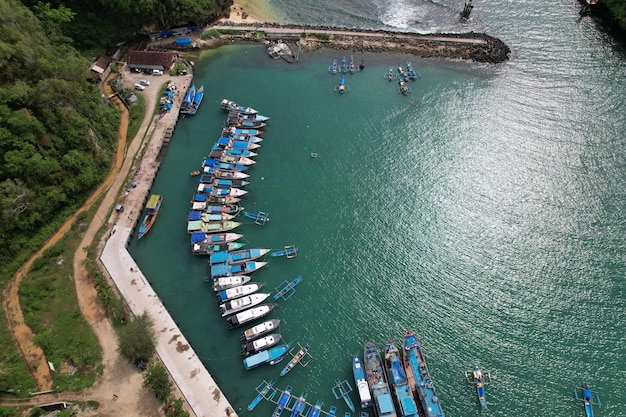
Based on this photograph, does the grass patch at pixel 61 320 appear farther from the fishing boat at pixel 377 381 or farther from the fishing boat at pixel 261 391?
the fishing boat at pixel 377 381

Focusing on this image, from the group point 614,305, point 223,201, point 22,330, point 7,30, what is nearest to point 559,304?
point 614,305

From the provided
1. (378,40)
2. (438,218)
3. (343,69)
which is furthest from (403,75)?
(438,218)

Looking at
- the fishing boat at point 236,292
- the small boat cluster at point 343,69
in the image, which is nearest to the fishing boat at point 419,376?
the fishing boat at point 236,292

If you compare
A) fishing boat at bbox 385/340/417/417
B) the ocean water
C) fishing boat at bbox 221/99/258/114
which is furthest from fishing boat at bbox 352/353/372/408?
fishing boat at bbox 221/99/258/114

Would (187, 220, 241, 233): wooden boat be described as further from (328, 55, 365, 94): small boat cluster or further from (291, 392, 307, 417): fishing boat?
(328, 55, 365, 94): small boat cluster

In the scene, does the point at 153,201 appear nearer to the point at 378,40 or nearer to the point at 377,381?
the point at 377,381

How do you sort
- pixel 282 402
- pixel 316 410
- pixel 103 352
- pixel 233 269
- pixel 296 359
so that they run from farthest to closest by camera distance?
pixel 233 269 → pixel 296 359 → pixel 103 352 → pixel 282 402 → pixel 316 410
